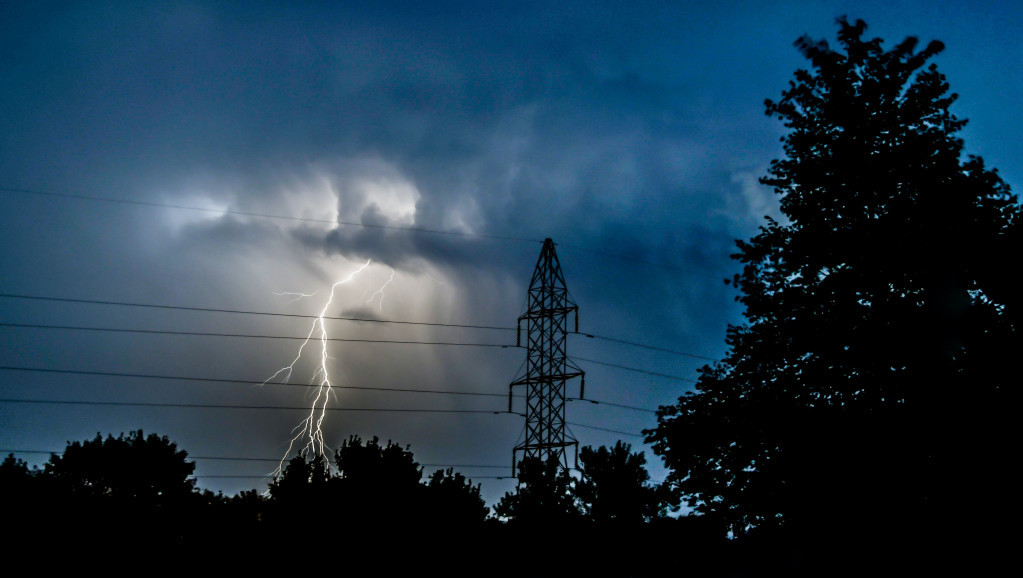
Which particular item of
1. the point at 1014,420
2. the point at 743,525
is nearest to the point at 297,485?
the point at 743,525

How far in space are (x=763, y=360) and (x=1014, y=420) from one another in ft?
17.2

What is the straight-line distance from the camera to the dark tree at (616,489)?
29562 mm

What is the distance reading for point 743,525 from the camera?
49.1 ft

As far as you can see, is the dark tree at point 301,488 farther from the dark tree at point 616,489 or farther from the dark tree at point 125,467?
the dark tree at point 125,467

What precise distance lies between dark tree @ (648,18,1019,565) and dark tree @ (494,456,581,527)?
511 inches

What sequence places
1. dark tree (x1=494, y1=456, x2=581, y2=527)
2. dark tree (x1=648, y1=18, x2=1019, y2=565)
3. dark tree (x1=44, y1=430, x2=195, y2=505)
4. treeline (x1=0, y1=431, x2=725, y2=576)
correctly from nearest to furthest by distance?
dark tree (x1=648, y1=18, x2=1019, y2=565), treeline (x1=0, y1=431, x2=725, y2=576), dark tree (x1=494, y1=456, x2=581, y2=527), dark tree (x1=44, y1=430, x2=195, y2=505)

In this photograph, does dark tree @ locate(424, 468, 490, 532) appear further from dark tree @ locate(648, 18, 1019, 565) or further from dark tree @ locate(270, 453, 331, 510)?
dark tree @ locate(648, 18, 1019, 565)

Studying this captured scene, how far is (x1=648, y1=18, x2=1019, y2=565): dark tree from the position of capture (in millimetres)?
11297

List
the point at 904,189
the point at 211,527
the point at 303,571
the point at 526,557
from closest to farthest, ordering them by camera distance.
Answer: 1. the point at 904,189
2. the point at 303,571
3. the point at 211,527
4. the point at 526,557

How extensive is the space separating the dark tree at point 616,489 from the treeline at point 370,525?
76cm

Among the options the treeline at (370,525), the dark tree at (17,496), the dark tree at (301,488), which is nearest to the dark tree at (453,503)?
the treeline at (370,525)

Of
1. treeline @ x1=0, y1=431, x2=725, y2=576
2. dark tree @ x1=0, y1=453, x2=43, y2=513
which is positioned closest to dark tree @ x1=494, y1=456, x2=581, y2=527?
treeline @ x1=0, y1=431, x2=725, y2=576

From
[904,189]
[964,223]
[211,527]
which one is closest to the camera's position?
[964,223]

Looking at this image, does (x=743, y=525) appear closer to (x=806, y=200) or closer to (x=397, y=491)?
(x=806, y=200)
